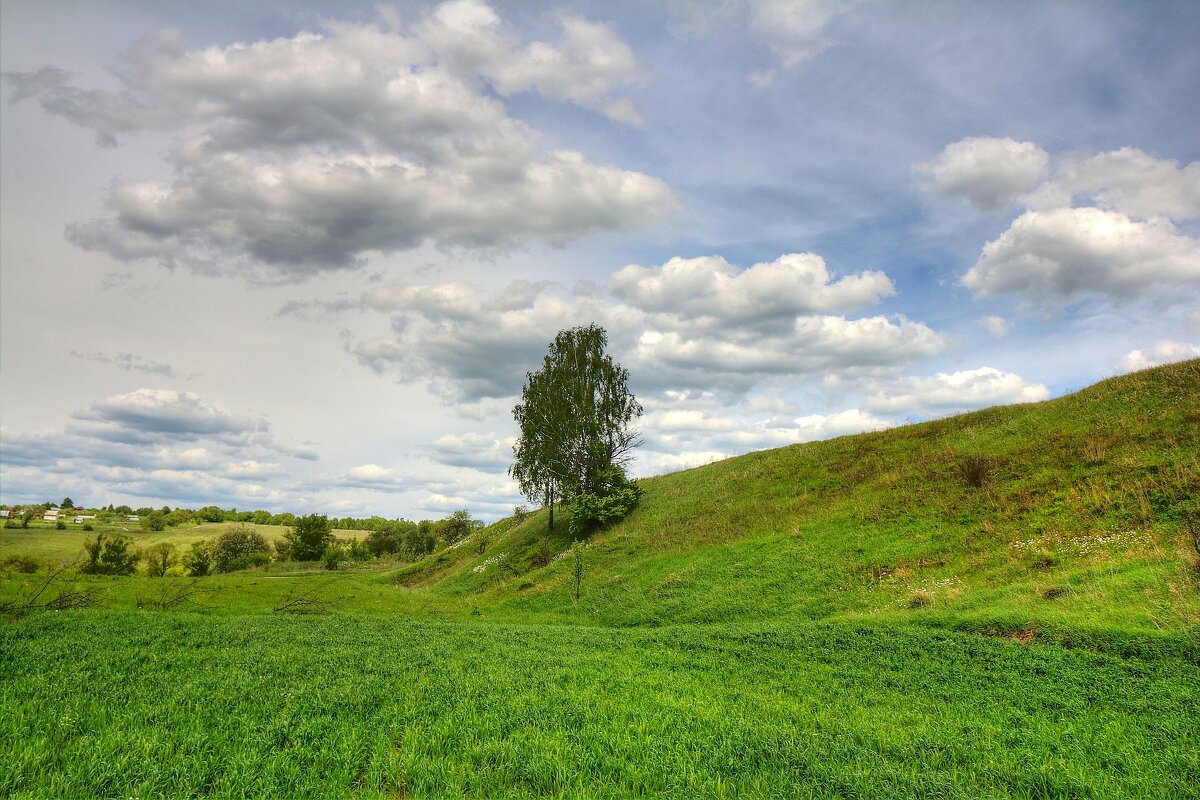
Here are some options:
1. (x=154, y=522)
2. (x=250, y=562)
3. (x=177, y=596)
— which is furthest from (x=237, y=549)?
(x=177, y=596)

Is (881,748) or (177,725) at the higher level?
(177,725)

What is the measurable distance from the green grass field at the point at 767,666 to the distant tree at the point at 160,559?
27.4 metres

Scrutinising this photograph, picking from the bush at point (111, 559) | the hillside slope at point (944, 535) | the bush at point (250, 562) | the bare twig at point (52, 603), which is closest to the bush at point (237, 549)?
the bush at point (250, 562)

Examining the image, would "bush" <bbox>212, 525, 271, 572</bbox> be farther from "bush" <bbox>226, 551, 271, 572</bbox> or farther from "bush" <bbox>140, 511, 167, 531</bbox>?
"bush" <bbox>140, 511, 167, 531</bbox>

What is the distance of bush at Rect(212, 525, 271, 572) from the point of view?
3629 inches

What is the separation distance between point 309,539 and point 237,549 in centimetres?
1334

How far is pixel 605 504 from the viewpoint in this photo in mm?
52219

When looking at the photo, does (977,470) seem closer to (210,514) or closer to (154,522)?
(154,522)

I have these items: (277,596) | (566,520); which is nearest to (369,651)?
(277,596)

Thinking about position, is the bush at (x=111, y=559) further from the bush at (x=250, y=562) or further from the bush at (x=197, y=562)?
the bush at (x=250, y=562)

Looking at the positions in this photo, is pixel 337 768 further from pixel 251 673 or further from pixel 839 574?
pixel 839 574

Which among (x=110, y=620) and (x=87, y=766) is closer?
(x=87, y=766)

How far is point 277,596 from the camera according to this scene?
37.4 m

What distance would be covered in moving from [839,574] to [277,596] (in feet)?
120
